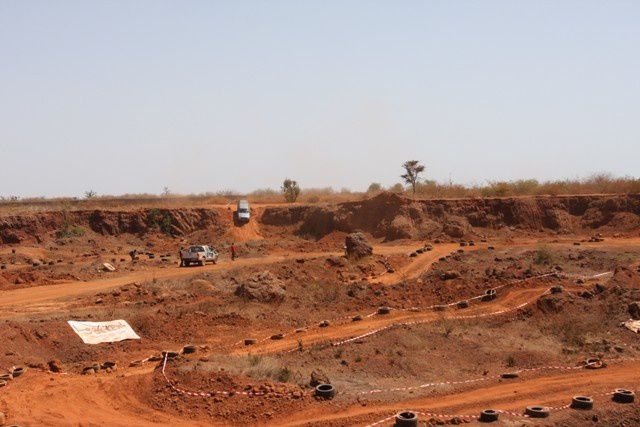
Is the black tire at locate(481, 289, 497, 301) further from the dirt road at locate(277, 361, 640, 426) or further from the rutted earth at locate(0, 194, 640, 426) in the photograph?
the dirt road at locate(277, 361, 640, 426)

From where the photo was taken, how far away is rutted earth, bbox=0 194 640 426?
13727mm

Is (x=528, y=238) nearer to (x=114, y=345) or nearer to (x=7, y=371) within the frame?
(x=114, y=345)

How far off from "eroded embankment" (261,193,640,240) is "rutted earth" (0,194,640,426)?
32 cm

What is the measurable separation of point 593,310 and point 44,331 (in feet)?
60.1

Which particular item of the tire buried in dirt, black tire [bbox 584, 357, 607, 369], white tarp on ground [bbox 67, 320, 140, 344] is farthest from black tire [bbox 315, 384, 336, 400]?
the tire buried in dirt

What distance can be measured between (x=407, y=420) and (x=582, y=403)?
435 centimetres

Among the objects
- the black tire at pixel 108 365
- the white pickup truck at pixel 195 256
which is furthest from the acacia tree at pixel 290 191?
the black tire at pixel 108 365

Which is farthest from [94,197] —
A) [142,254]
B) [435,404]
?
[435,404]

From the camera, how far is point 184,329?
21.5 m

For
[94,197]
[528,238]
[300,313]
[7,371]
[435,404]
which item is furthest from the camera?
[94,197]

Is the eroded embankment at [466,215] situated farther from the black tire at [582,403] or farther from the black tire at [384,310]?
the black tire at [582,403]

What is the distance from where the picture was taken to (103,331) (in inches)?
803

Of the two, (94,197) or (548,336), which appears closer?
(548,336)

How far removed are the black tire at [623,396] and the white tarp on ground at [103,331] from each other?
45.9ft
